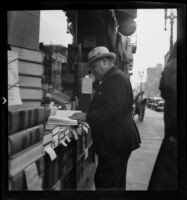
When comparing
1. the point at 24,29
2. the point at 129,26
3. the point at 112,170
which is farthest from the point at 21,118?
the point at 129,26

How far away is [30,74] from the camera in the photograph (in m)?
1.95

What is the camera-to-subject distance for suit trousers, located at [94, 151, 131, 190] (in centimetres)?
219

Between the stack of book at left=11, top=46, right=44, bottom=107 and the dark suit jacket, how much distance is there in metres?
0.48

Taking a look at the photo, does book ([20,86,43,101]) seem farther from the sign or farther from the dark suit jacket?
the sign

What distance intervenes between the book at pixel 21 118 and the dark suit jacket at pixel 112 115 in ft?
1.61

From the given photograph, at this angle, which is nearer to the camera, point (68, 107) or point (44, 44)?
point (44, 44)

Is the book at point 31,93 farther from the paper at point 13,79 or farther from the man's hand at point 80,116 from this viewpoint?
the man's hand at point 80,116

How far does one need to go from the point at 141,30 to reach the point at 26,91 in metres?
1.00

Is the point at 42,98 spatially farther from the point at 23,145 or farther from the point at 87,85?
the point at 87,85

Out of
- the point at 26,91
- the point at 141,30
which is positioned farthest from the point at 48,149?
the point at 141,30

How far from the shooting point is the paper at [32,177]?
1.81m

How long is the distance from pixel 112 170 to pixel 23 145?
90 cm

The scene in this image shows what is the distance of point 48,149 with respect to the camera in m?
2.01

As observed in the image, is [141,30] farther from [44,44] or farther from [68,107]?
[68,107]
